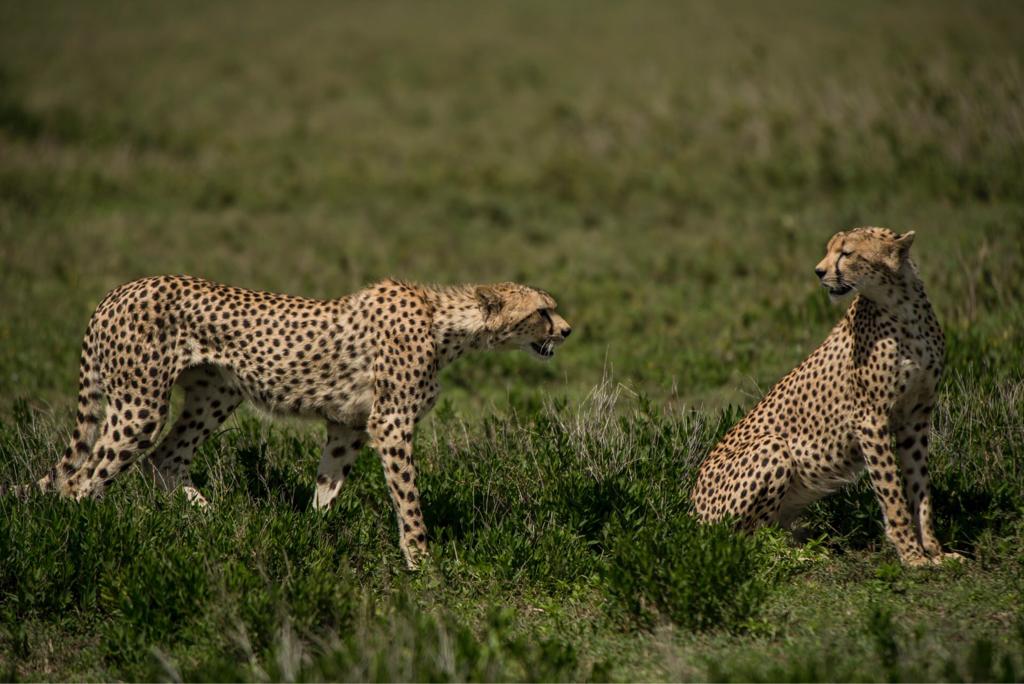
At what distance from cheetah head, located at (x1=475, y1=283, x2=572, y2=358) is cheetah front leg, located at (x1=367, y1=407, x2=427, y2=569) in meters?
0.61

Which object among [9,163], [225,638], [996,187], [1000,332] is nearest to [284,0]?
[9,163]

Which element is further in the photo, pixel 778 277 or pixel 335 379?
pixel 778 277

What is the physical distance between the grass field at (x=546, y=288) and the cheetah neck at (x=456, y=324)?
1.76ft

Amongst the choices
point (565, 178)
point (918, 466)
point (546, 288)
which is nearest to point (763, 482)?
point (918, 466)

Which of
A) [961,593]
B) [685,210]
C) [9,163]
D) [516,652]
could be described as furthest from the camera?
[9,163]

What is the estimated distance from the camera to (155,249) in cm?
1165

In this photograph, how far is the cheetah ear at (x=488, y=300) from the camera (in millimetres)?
5898

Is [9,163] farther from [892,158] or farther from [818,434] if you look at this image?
[818,434]

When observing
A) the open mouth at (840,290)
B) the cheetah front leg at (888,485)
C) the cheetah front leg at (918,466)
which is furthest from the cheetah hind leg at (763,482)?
the open mouth at (840,290)

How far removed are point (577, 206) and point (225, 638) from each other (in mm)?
8680

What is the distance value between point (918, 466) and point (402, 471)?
2.21 m

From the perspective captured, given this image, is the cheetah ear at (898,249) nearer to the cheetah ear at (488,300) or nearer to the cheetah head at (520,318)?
the cheetah head at (520,318)

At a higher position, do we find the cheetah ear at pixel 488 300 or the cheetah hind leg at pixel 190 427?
the cheetah ear at pixel 488 300

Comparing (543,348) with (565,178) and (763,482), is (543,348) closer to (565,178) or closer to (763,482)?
(763,482)
